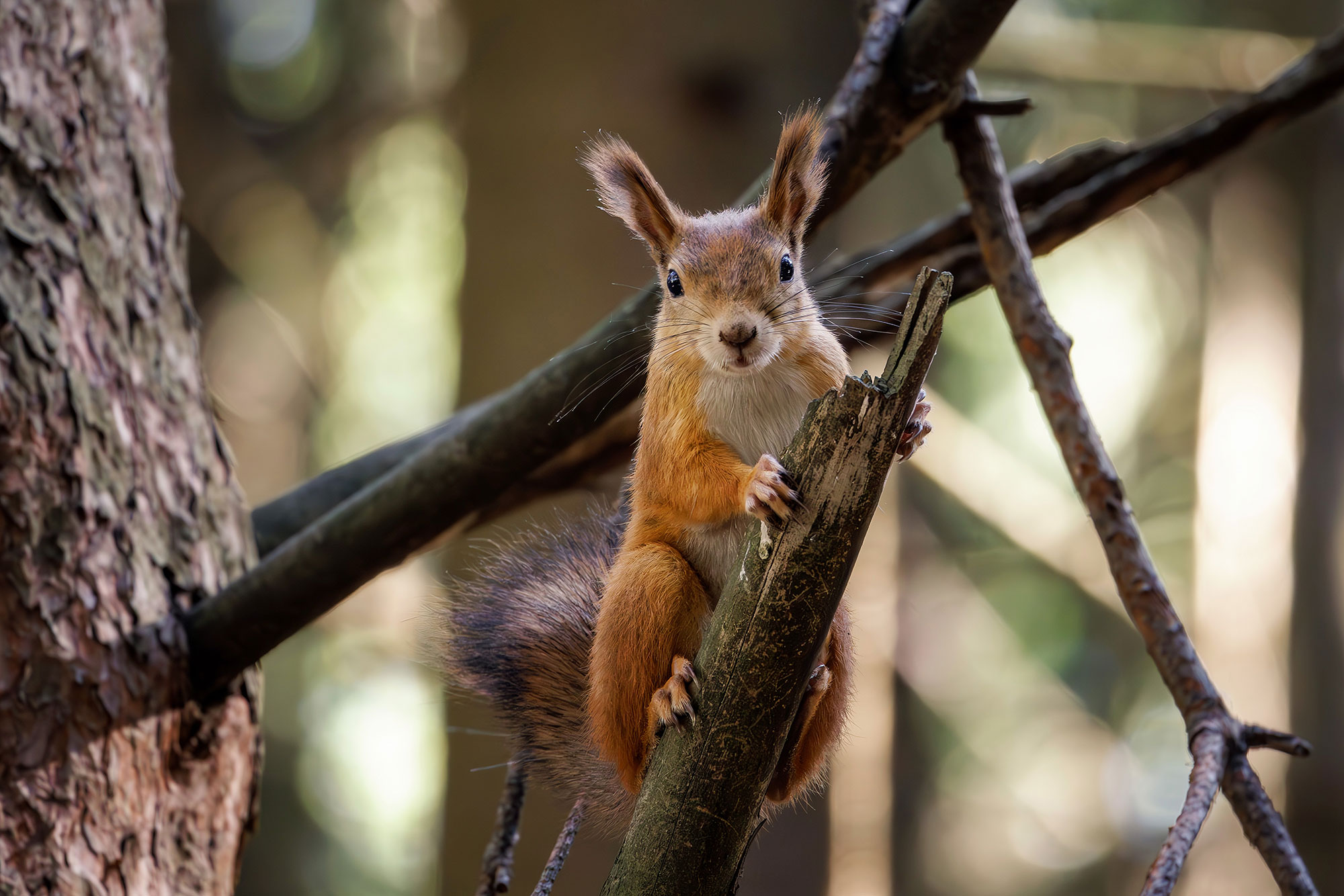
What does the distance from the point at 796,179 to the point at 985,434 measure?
2000 millimetres

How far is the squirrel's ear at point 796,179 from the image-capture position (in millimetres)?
938

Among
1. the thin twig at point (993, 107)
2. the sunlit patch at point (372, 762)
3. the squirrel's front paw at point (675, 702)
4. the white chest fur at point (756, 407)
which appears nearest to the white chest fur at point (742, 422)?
the white chest fur at point (756, 407)

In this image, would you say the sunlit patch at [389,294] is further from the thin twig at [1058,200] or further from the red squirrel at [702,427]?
the red squirrel at [702,427]

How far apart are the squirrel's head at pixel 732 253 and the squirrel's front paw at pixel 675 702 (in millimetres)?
268

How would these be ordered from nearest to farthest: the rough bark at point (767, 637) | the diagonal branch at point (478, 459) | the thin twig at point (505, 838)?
the rough bark at point (767, 637), the thin twig at point (505, 838), the diagonal branch at point (478, 459)

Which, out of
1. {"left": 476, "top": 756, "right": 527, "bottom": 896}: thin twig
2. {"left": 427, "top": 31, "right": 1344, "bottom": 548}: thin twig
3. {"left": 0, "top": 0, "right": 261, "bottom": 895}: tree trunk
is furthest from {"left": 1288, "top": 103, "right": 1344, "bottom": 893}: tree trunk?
{"left": 0, "top": 0, "right": 261, "bottom": 895}: tree trunk

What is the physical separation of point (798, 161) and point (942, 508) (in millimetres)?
2195

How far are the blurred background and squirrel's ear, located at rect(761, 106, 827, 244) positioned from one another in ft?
4.53

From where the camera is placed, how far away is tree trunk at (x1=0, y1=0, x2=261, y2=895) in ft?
3.54

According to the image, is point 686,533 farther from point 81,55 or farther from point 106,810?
point 81,55

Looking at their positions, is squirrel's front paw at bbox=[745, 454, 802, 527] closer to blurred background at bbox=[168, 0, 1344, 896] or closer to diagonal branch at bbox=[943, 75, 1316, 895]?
diagonal branch at bbox=[943, 75, 1316, 895]

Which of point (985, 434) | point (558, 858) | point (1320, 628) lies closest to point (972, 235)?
Answer: point (558, 858)

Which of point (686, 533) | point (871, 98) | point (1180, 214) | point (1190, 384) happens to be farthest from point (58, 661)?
point (1180, 214)

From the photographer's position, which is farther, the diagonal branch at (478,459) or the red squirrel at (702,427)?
the diagonal branch at (478,459)
